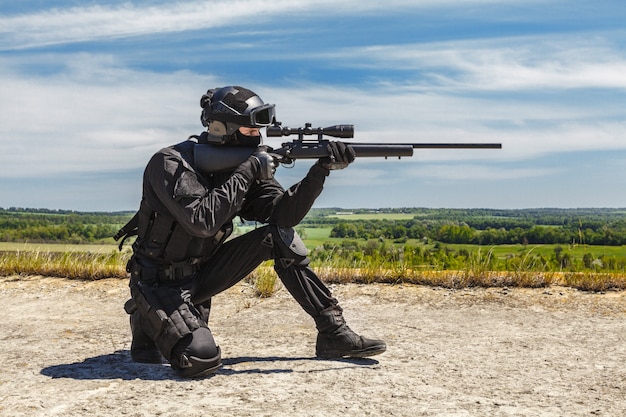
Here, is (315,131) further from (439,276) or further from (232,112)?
(439,276)

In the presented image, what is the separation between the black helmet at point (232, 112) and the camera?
4984mm

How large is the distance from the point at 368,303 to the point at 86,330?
276cm

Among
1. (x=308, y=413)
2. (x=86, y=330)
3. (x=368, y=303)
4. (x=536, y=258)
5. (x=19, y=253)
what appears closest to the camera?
(x=308, y=413)

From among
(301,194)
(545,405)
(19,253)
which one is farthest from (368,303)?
(19,253)

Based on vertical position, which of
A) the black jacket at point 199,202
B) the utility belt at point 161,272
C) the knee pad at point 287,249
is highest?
the black jacket at point 199,202

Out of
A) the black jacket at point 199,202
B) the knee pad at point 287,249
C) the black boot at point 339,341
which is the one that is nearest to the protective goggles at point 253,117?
the black jacket at point 199,202

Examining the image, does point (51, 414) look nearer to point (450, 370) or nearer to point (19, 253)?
point (450, 370)

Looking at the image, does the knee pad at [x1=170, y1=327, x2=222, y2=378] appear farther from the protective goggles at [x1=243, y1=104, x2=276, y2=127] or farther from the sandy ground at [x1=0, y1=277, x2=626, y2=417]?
the protective goggles at [x1=243, y1=104, x2=276, y2=127]

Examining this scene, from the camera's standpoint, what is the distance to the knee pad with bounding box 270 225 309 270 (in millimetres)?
5016

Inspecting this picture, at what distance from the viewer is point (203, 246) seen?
512 cm

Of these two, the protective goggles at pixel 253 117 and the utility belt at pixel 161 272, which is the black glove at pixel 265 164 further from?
the utility belt at pixel 161 272

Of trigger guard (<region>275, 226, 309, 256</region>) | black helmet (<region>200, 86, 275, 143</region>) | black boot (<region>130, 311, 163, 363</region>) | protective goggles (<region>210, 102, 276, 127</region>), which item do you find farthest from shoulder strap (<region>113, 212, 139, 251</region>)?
trigger guard (<region>275, 226, 309, 256</region>)

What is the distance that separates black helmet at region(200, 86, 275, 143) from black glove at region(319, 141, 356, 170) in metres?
0.48

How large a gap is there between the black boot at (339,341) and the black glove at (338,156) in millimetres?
1020
